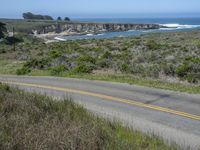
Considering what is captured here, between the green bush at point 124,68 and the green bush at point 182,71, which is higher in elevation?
the green bush at point 182,71

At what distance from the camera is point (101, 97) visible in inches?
604

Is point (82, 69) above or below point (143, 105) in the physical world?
below

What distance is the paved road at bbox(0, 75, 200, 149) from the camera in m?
10.2

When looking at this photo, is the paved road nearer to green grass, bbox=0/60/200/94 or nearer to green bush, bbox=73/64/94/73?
green grass, bbox=0/60/200/94

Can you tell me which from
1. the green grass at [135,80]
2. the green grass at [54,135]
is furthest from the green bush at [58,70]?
the green grass at [54,135]

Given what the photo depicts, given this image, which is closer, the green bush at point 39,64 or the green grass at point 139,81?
the green grass at point 139,81

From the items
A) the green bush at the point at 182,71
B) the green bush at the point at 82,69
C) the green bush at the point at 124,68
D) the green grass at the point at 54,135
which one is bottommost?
the green bush at the point at 82,69

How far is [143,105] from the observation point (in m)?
13.6

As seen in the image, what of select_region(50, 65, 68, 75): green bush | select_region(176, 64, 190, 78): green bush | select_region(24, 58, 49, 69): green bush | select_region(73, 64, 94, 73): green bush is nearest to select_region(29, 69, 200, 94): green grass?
select_region(50, 65, 68, 75): green bush

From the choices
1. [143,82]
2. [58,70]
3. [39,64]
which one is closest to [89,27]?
[39,64]

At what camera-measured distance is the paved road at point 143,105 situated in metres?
10.2

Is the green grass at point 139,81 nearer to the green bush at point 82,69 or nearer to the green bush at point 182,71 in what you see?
the green bush at point 82,69

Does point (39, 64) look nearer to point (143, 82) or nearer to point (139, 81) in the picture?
point (139, 81)

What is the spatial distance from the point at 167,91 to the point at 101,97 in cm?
296
